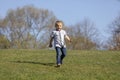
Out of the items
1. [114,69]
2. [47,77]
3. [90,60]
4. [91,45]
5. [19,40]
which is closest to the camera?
[47,77]

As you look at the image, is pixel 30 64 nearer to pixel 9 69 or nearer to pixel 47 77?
pixel 9 69

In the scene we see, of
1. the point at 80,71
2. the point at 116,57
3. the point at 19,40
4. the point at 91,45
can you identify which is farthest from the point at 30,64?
the point at 91,45

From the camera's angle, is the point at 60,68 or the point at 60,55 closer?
the point at 60,68

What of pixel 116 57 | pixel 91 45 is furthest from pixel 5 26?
pixel 116 57

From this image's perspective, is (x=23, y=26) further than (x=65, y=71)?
Yes

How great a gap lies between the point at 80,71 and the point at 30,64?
102 inches

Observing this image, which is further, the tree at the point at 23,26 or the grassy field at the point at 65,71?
the tree at the point at 23,26

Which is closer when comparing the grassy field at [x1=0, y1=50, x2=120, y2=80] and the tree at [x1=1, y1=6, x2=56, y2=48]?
the grassy field at [x1=0, y1=50, x2=120, y2=80]

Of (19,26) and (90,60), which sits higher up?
(19,26)

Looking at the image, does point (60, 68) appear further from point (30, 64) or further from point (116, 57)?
point (116, 57)

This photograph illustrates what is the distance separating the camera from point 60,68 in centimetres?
1298

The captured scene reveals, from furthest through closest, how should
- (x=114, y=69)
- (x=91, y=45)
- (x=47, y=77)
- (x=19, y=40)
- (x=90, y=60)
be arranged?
(x=91, y=45), (x=19, y=40), (x=90, y=60), (x=114, y=69), (x=47, y=77)

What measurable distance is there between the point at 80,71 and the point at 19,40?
49693 millimetres

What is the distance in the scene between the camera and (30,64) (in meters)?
14.1
